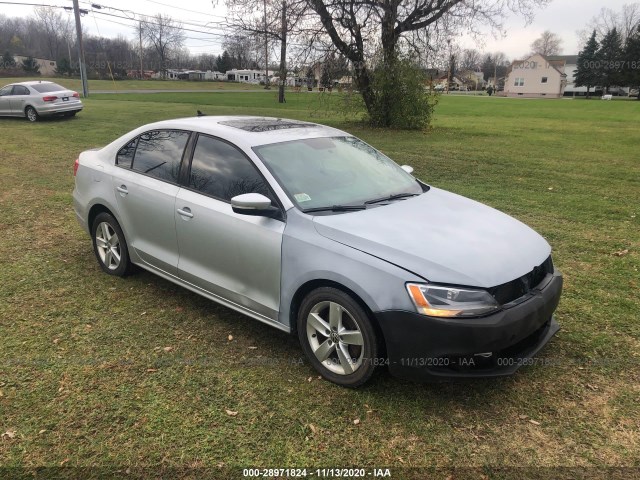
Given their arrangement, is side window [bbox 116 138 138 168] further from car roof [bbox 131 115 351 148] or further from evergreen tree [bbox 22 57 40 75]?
evergreen tree [bbox 22 57 40 75]

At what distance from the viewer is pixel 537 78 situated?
332 feet

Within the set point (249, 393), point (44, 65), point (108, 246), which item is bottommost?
point (249, 393)

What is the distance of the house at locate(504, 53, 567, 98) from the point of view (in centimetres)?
9891

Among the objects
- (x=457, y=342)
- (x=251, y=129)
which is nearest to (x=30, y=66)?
(x=251, y=129)

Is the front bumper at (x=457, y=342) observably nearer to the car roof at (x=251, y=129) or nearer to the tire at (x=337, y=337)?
the tire at (x=337, y=337)

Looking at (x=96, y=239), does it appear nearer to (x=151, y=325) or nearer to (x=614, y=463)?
(x=151, y=325)

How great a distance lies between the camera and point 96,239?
5.20 meters

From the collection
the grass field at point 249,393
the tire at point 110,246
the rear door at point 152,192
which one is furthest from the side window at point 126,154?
the grass field at point 249,393

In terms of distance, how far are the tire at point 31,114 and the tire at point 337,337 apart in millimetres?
20812

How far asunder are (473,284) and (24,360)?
10.4ft

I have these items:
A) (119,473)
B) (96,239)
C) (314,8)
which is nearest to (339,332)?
(119,473)

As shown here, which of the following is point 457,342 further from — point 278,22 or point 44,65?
point 44,65

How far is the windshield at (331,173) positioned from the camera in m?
3.69

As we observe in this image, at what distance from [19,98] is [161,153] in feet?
64.1
